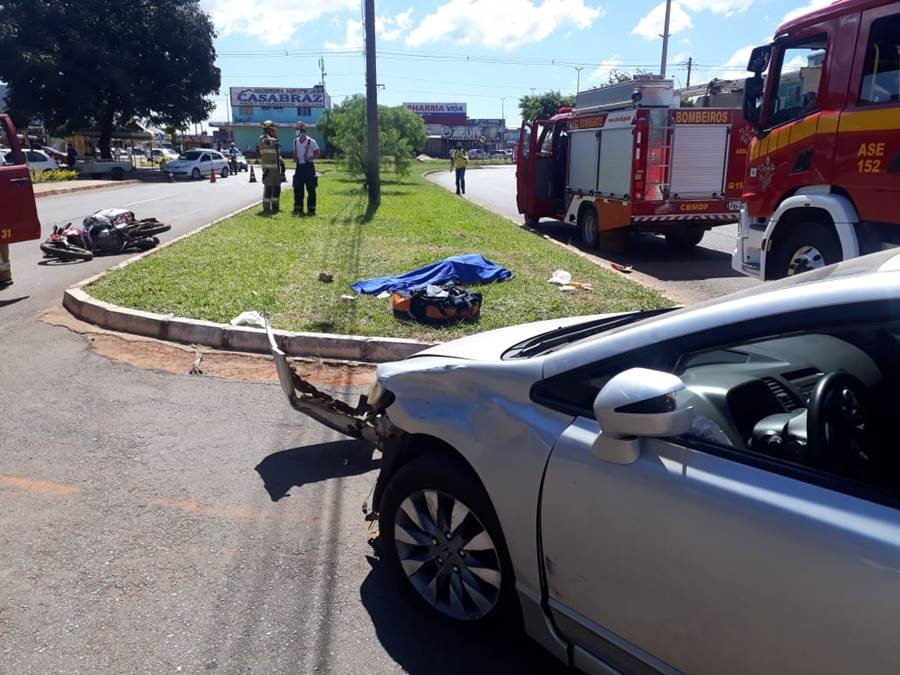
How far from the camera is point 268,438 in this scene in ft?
16.3

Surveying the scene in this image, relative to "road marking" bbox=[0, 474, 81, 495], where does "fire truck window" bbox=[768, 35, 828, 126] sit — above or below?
above

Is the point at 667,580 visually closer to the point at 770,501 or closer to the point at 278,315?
the point at 770,501

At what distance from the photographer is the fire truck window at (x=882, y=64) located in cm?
641

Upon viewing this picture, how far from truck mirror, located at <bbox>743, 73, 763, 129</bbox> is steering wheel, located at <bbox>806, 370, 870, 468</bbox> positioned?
6607 mm

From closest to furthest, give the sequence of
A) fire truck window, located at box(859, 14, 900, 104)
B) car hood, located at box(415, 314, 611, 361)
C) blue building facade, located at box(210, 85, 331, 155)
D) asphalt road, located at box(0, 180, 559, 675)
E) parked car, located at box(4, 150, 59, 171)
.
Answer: asphalt road, located at box(0, 180, 559, 675) → car hood, located at box(415, 314, 611, 361) → fire truck window, located at box(859, 14, 900, 104) → parked car, located at box(4, 150, 59, 171) → blue building facade, located at box(210, 85, 331, 155)

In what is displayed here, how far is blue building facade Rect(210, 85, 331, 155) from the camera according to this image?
3509 inches

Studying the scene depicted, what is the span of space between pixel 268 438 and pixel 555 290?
4.86m

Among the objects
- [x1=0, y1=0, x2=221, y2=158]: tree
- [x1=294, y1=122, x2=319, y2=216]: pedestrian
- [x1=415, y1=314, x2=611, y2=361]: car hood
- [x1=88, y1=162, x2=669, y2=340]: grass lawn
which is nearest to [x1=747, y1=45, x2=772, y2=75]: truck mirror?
[x1=88, y1=162, x2=669, y2=340]: grass lawn

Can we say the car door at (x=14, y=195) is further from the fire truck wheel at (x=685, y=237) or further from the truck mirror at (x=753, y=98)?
the fire truck wheel at (x=685, y=237)

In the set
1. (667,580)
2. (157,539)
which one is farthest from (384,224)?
(667,580)

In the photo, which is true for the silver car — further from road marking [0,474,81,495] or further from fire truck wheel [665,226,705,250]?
fire truck wheel [665,226,705,250]

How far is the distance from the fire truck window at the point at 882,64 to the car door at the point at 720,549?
510cm

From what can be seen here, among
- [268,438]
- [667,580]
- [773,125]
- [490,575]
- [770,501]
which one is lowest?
[268,438]

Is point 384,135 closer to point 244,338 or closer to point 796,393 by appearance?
point 244,338
